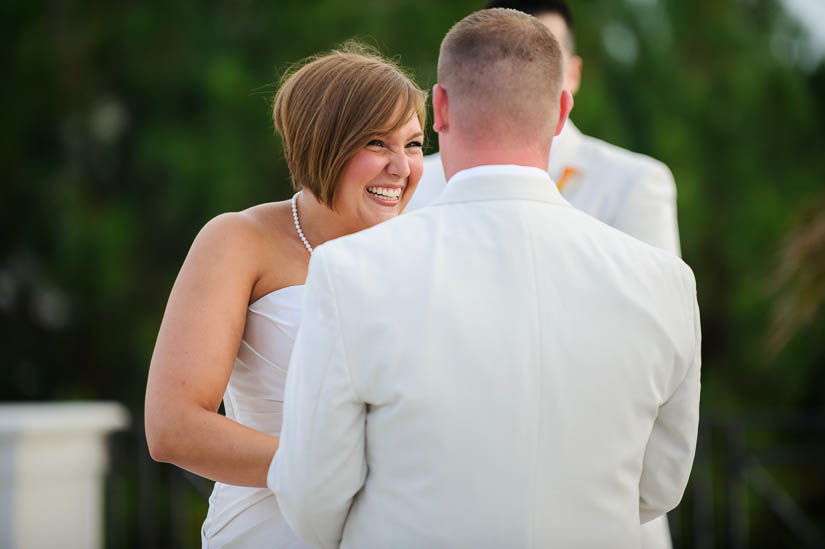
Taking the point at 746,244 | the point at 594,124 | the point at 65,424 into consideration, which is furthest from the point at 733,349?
the point at 65,424

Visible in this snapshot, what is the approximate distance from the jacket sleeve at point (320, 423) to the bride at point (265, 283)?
16.2 inches

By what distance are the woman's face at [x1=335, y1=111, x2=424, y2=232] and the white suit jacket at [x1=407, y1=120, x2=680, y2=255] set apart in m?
0.57

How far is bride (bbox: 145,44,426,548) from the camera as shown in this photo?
225 cm

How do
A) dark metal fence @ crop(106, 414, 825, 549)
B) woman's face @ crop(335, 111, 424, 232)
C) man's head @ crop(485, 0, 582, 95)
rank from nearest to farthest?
woman's face @ crop(335, 111, 424, 232)
man's head @ crop(485, 0, 582, 95)
dark metal fence @ crop(106, 414, 825, 549)

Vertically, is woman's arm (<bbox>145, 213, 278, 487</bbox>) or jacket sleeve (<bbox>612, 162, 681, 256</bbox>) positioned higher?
jacket sleeve (<bbox>612, 162, 681, 256</bbox>)

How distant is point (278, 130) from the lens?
2680 millimetres

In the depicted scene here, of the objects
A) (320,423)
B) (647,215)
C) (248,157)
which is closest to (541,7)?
(647,215)

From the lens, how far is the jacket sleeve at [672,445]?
1.95 meters

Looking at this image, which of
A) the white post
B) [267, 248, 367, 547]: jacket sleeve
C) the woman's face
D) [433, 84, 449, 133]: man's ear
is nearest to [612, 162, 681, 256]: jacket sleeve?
the woman's face

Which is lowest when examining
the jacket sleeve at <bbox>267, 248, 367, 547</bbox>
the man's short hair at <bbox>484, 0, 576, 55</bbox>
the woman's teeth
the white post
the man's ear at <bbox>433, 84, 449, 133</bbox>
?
the white post

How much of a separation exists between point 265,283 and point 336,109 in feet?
1.56

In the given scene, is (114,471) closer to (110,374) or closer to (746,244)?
(110,374)

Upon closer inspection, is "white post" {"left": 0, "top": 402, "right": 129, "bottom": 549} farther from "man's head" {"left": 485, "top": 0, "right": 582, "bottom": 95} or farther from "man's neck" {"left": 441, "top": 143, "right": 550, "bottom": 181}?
"man's neck" {"left": 441, "top": 143, "right": 550, "bottom": 181}

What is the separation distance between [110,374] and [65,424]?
9.16 feet
